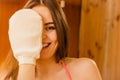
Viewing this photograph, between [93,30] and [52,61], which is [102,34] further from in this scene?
[52,61]

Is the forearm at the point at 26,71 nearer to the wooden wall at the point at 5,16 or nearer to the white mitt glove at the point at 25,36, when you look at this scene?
the white mitt glove at the point at 25,36

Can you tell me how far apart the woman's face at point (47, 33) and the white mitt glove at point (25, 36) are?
0.06 metres

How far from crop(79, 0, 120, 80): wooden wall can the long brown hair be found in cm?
81

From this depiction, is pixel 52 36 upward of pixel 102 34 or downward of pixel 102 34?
upward

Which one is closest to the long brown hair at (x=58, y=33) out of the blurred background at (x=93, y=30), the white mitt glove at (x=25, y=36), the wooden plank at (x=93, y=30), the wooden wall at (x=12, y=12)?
the white mitt glove at (x=25, y=36)

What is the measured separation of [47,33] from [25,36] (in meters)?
0.11

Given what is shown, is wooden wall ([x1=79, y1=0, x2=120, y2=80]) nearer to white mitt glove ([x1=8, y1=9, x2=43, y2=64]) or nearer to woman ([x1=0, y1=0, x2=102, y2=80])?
woman ([x1=0, y1=0, x2=102, y2=80])

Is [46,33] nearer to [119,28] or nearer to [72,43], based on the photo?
[119,28]

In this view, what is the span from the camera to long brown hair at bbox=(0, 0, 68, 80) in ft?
3.27

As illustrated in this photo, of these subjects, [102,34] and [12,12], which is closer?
[102,34]

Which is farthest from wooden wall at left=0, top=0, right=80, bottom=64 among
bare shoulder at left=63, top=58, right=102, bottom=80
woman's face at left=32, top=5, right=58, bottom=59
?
woman's face at left=32, top=5, right=58, bottom=59

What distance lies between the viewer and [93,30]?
7.25 ft

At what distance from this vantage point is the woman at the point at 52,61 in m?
0.97

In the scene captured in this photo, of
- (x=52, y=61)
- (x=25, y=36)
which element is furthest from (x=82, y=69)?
(x=25, y=36)
